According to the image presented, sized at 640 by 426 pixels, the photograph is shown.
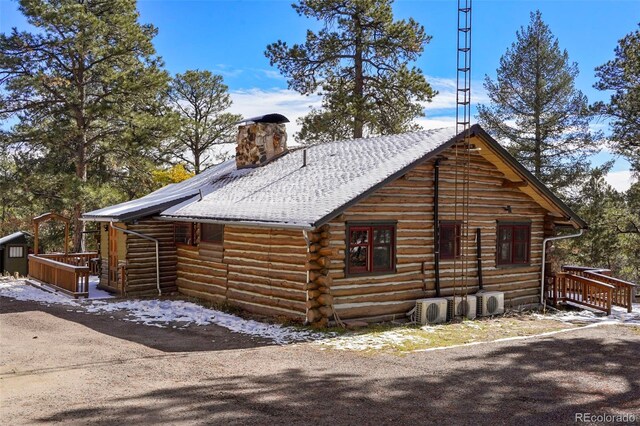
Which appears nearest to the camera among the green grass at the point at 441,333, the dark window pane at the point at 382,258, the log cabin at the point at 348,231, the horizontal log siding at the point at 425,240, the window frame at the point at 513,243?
the green grass at the point at 441,333

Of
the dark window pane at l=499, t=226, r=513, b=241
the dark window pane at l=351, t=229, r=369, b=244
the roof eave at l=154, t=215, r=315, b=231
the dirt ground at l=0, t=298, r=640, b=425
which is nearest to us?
the dirt ground at l=0, t=298, r=640, b=425

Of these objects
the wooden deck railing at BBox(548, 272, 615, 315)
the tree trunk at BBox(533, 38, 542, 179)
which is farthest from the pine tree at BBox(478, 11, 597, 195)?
the wooden deck railing at BBox(548, 272, 615, 315)

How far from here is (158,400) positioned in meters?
7.88

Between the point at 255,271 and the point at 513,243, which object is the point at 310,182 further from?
the point at 513,243

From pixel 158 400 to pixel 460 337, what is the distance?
7.17 meters

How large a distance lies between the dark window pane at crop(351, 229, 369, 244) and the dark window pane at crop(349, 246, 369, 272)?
0.47 feet

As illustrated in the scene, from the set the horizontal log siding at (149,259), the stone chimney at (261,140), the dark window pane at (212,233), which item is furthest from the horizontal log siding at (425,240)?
the horizontal log siding at (149,259)

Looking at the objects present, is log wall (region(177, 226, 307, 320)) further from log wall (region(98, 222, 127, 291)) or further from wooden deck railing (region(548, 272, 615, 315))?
wooden deck railing (region(548, 272, 615, 315))

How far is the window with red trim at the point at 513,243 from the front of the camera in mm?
17234

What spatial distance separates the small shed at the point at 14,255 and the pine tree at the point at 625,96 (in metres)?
24.6

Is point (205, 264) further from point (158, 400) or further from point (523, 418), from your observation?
point (523, 418)

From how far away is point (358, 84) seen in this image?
29.7 meters

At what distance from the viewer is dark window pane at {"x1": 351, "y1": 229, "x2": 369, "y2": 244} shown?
13.8 meters

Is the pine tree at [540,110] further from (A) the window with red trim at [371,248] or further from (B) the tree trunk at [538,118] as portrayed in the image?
(A) the window with red trim at [371,248]
